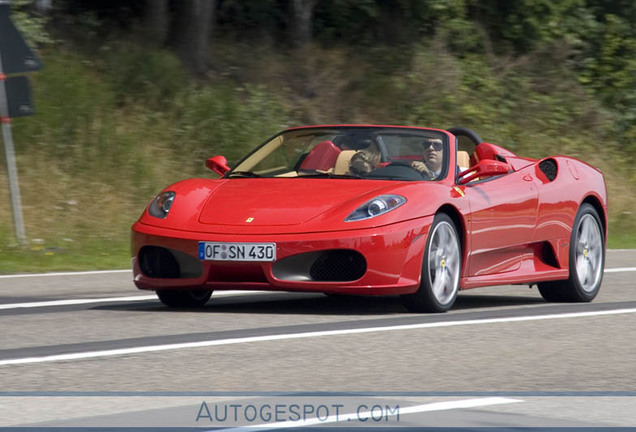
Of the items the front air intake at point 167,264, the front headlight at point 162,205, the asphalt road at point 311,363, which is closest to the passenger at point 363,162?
the asphalt road at point 311,363

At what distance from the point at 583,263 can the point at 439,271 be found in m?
2.05

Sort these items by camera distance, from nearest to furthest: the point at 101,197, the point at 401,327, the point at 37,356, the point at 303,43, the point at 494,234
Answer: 1. the point at 37,356
2. the point at 401,327
3. the point at 494,234
4. the point at 101,197
5. the point at 303,43

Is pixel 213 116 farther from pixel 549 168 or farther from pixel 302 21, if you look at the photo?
pixel 549 168

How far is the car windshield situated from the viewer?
29.6ft

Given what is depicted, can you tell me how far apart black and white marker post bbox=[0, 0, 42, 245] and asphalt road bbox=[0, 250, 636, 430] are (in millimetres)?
4256

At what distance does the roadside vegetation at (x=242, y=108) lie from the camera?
53.1ft

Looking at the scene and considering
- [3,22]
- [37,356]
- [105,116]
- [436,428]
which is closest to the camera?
[436,428]

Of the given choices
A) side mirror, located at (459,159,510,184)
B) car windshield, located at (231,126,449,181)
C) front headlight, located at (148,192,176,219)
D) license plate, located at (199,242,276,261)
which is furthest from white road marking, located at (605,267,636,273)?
license plate, located at (199,242,276,261)

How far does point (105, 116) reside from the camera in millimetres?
18281

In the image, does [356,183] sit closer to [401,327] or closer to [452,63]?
[401,327]

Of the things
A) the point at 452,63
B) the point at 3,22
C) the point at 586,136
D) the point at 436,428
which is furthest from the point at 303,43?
the point at 436,428

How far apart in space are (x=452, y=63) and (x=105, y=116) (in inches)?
281

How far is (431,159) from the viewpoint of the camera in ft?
30.0

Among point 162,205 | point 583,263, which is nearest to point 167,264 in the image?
point 162,205
